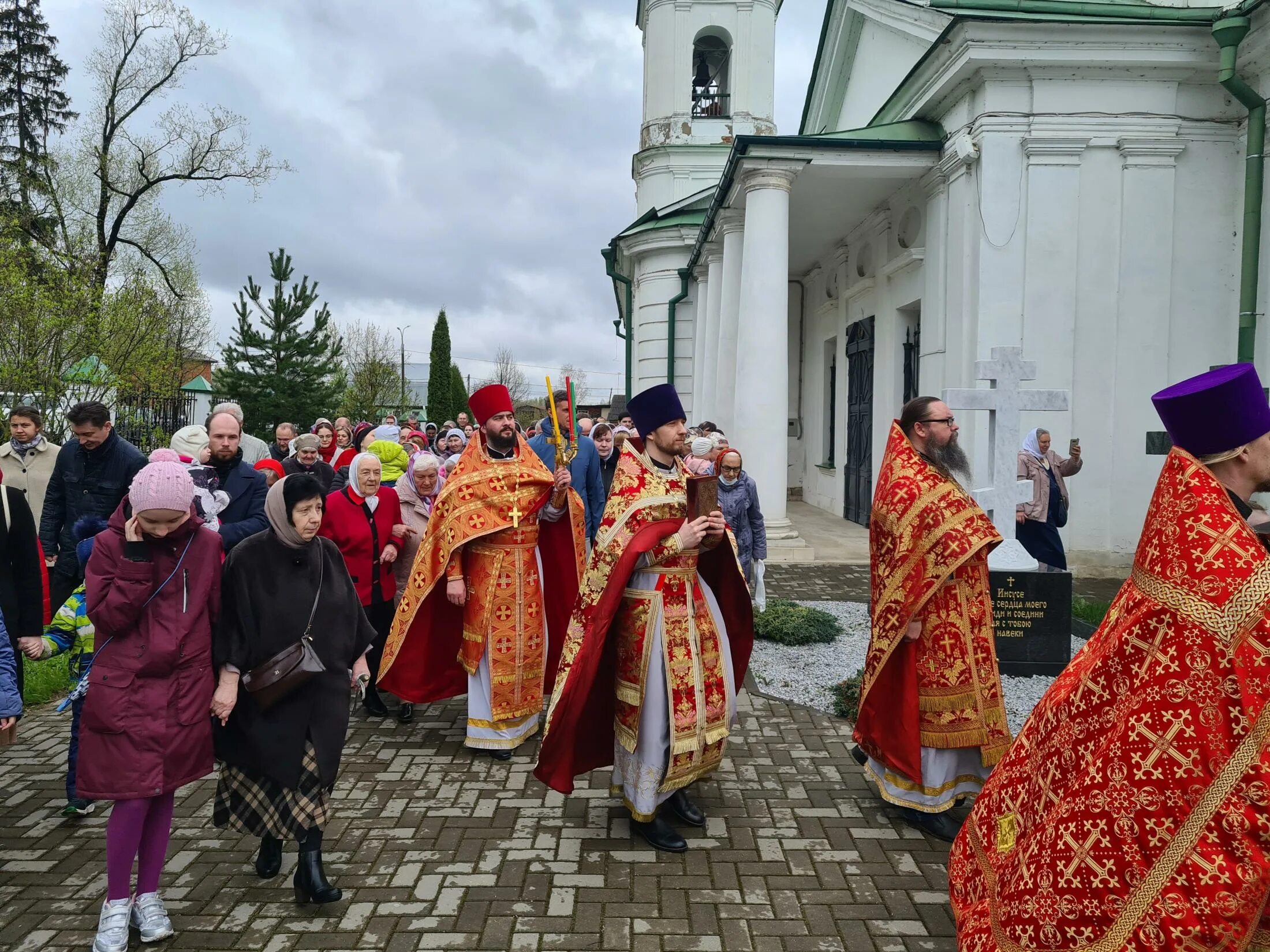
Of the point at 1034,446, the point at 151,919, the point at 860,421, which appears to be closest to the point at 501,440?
the point at 151,919

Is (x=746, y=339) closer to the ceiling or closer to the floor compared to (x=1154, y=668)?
closer to the ceiling

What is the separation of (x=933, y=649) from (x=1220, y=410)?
2166 mm

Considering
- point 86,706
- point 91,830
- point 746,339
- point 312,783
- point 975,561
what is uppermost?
point 746,339

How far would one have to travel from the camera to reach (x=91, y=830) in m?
4.11

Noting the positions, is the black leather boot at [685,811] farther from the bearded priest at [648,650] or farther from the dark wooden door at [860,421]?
the dark wooden door at [860,421]

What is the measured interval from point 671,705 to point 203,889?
205 centimetres

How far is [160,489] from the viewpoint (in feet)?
10.00

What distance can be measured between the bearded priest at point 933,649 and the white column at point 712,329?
1249cm

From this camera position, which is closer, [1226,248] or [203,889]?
[203,889]

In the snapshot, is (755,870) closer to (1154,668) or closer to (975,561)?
(975,561)

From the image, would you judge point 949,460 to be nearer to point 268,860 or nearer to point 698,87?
point 268,860

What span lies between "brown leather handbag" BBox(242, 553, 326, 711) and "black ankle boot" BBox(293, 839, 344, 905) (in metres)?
0.63

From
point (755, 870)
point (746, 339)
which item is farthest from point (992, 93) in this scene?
point (755, 870)

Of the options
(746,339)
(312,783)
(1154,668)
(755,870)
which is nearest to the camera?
(1154,668)
